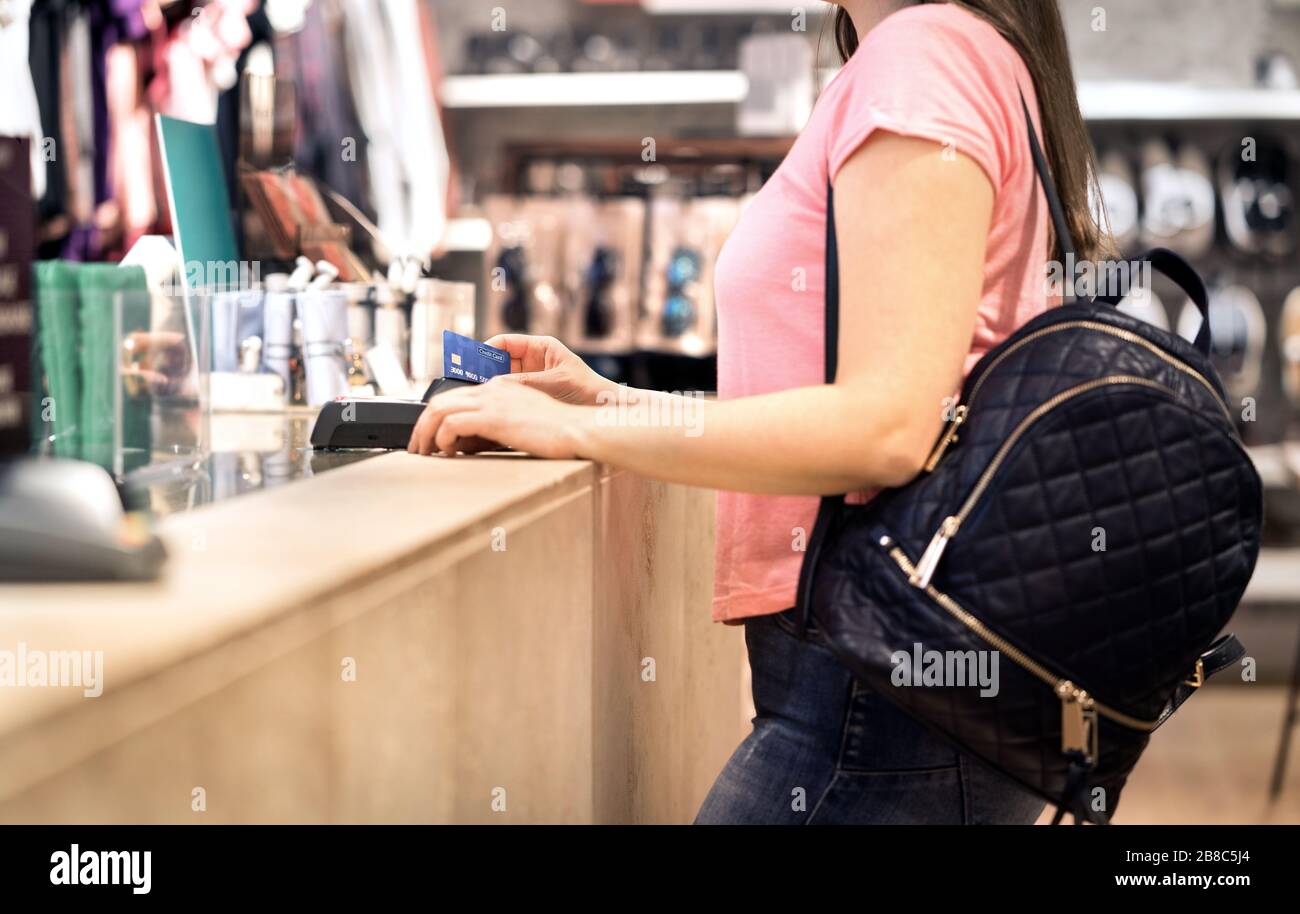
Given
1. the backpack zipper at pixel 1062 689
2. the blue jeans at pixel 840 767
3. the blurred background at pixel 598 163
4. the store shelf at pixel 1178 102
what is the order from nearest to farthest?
the backpack zipper at pixel 1062 689 < the blue jeans at pixel 840 767 < the blurred background at pixel 598 163 < the store shelf at pixel 1178 102

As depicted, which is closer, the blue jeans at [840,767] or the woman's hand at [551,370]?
the blue jeans at [840,767]

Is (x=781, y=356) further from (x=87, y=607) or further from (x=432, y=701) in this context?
(x=87, y=607)

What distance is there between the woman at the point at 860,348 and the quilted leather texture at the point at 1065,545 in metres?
0.05

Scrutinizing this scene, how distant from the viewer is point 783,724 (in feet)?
3.41

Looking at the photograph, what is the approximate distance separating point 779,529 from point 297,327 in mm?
1064

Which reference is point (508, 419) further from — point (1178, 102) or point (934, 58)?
point (1178, 102)

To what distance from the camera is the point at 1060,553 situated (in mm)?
871

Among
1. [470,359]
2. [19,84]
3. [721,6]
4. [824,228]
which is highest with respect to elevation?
[721,6]

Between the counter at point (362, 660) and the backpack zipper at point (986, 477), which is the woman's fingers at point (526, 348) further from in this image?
the backpack zipper at point (986, 477)

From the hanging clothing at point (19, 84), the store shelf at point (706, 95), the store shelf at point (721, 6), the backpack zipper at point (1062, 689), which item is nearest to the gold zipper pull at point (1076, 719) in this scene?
the backpack zipper at point (1062, 689)

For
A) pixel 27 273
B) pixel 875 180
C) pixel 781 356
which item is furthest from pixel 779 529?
pixel 27 273

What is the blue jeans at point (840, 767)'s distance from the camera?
98 centimetres

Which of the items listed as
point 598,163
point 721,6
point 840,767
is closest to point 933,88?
point 840,767

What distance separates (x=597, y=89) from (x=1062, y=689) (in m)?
3.89
